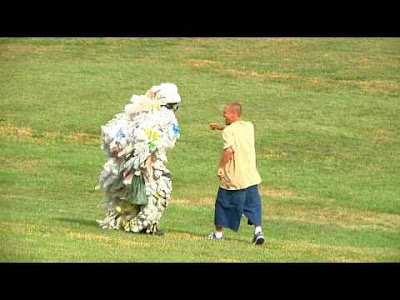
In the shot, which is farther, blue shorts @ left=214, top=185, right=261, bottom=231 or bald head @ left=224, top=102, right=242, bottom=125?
blue shorts @ left=214, top=185, right=261, bottom=231

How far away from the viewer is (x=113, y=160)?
17.4 m

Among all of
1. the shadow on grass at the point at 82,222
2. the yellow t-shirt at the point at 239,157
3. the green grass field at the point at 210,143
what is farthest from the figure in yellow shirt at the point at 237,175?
the shadow on grass at the point at 82,222

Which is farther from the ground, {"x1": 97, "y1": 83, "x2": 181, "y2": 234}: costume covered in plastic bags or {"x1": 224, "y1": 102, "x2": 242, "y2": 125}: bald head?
{"x1": 224, "y1": 102, "x2": 242, "y2": 125}: bald head

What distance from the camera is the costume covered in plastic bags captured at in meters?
16.8

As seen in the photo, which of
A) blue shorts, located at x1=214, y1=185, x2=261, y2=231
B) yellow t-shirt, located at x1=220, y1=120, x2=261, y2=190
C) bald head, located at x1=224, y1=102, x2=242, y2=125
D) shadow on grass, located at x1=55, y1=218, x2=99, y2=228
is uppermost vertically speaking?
bald head, located at x1=224, y1=102, x2=242, y2=125

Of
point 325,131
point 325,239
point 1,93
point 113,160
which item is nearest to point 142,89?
point 1,93

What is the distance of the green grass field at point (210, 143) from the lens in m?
16.8

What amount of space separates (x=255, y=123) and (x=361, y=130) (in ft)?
9.54

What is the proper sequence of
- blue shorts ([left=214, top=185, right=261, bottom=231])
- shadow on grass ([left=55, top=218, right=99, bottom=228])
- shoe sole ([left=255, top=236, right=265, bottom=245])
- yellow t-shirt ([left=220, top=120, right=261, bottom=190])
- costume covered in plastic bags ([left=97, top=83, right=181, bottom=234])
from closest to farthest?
costume covered in plastic bags ([left=97, top=83, right=181, bottom=234]) < yellow t-shirt ([left=220, top=120, right=261, bottom=190]) < blue shorts ([left=214, top=185, right=261, bottom=231]) < shoe sole ([left=255, top=236, right=265, bottom=245]) < shadow on grass ([left=55, top=218, right=99, bottom=228])

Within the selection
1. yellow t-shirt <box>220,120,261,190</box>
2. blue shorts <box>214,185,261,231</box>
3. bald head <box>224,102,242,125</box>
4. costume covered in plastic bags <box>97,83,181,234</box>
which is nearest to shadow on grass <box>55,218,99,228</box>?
costume covered in plastic bags <box>97,83,181,234</box>

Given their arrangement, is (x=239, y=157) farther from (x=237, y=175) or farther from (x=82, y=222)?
(x=82, y=222)

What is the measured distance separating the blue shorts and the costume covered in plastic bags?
2.53 ft

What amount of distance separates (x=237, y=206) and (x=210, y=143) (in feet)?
48.9

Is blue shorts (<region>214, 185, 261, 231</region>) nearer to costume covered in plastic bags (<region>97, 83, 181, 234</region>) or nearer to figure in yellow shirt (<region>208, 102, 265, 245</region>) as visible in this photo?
figure in yellow shirt (<region>208, 102, 265, 245</region>)
